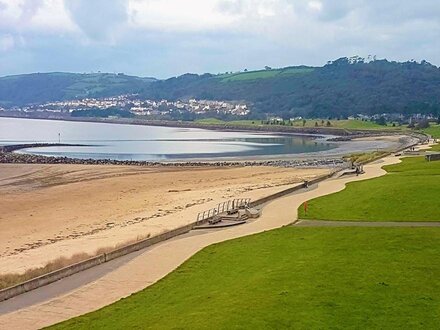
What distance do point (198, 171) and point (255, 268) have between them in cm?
4634

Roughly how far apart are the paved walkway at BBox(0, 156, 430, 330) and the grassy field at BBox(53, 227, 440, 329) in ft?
2.53

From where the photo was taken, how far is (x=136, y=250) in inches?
876

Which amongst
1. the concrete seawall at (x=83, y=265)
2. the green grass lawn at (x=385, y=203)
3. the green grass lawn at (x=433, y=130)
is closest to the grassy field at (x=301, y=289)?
the concrete seawall at (x=83, y=265)

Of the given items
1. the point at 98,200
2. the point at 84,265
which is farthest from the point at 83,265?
the point at 98,200

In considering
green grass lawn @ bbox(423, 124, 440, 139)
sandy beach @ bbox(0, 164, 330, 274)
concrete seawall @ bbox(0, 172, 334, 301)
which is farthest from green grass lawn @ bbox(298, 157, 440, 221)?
green grass lawn @ bbox(423, 124, 440, 139)

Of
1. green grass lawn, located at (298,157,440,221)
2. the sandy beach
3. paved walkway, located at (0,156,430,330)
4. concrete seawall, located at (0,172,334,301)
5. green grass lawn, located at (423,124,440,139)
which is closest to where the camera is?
paved walkway, located at (0,156,430,330)

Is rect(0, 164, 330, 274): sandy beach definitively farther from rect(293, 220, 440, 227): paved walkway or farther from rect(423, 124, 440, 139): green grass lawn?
rect(423, 124, 440, 139): green grass lawn

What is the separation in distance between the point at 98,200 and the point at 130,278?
24.3m

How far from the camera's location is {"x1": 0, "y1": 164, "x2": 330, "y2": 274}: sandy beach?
26.2 metres

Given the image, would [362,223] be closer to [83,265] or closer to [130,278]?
[130,278]

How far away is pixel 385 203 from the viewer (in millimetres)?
26812

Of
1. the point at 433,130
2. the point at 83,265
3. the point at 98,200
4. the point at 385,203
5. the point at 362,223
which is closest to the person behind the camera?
the point at 83,265

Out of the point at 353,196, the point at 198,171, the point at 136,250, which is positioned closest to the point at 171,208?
→ the point at 353,196

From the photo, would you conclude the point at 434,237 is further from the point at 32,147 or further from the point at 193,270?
the point at 32,147
